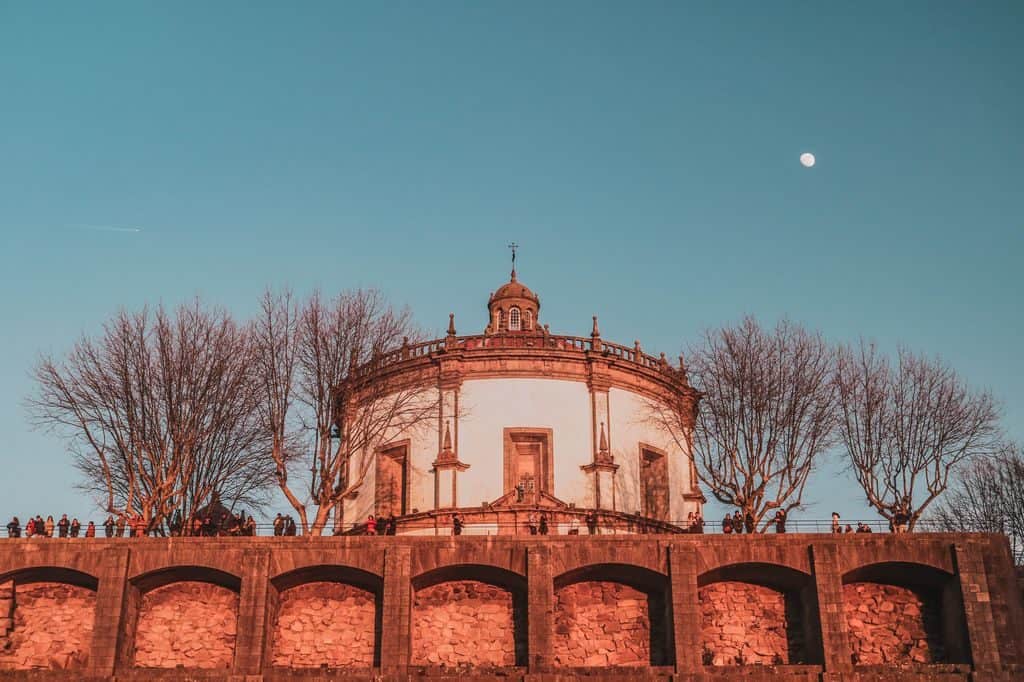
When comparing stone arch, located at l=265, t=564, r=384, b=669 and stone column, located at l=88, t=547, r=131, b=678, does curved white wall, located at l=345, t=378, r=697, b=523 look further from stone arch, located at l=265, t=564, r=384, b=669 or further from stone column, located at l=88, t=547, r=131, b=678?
stone column, located at l=88, t=547, r=131, b=678

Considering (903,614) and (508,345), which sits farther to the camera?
(508,345)

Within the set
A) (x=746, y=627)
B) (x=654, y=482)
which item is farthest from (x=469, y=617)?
(x=654, y=482)

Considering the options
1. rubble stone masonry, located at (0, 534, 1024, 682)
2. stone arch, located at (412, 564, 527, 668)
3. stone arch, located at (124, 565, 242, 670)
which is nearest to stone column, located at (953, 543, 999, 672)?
rubble stone masonry, located at (0, 534, 1024, 682)

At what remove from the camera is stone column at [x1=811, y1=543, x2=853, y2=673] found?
118 ft

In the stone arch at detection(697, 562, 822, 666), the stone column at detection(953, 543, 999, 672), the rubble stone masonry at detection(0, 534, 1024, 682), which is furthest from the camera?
the stone arch at detection(697, 562, 822, 666)

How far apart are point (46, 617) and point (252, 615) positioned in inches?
279

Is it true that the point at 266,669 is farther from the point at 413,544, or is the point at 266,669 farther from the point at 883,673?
the point at 883,673

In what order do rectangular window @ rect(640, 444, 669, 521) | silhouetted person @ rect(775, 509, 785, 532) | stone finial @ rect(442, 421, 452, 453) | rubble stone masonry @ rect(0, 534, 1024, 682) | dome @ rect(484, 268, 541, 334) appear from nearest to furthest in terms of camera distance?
1. rubble stone masonry @ rect(0, 534, 1024, 682)
2. silhouetted person @ rect(775, 509, 785, 532)
3. stone finial @ rect(442, 421, 452, 453)
4. rectangular window @ rect(640, 444, 669, 521)
5. dome @ rect(484, 268, 541, 334)

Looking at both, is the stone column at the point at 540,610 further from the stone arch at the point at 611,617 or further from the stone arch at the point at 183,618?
the stone arch at the point at 183,618

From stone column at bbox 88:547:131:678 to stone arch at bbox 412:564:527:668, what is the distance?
9.16 meters

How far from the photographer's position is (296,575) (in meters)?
37.9

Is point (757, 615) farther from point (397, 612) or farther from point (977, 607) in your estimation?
point (397, 612)

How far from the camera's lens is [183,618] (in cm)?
3784

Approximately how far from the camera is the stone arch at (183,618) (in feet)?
122
